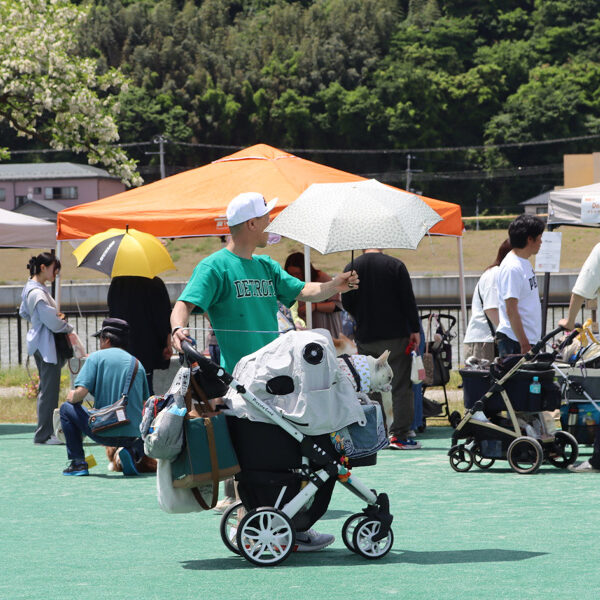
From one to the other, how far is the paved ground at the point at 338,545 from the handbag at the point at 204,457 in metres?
0.38

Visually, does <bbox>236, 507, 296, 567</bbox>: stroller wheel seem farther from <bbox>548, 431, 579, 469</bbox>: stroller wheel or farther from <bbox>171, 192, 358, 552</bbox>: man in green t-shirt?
<bbox>548, 431, 579, 469</bbox>: stroller wheel

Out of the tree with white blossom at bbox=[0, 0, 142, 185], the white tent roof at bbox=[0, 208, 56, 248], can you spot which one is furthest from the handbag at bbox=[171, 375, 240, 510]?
the tree with white blossom at bbox=[0, 0, 142, 185]

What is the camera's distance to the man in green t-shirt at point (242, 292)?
18.8ft

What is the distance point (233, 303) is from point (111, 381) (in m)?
3.15

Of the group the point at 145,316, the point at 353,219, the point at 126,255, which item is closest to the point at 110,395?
the point at 145,316

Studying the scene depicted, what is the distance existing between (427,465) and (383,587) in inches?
164

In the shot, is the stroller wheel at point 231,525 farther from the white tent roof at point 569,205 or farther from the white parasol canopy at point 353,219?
the white tent roof at point 569,205

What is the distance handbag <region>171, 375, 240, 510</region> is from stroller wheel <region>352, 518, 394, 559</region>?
23.7 inches

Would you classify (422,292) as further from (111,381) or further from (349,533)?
(349,533)

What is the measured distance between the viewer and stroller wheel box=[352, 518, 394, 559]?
17.9ft

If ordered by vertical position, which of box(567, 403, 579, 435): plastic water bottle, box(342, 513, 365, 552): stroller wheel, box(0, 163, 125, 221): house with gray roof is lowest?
box(342, 513, 365, 552): stroller wheel

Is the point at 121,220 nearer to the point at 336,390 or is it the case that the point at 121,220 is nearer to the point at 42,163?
the point at 336,390

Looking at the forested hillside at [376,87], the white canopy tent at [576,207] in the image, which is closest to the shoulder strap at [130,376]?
the white canopy tent at [576,207]

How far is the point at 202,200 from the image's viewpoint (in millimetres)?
11312
